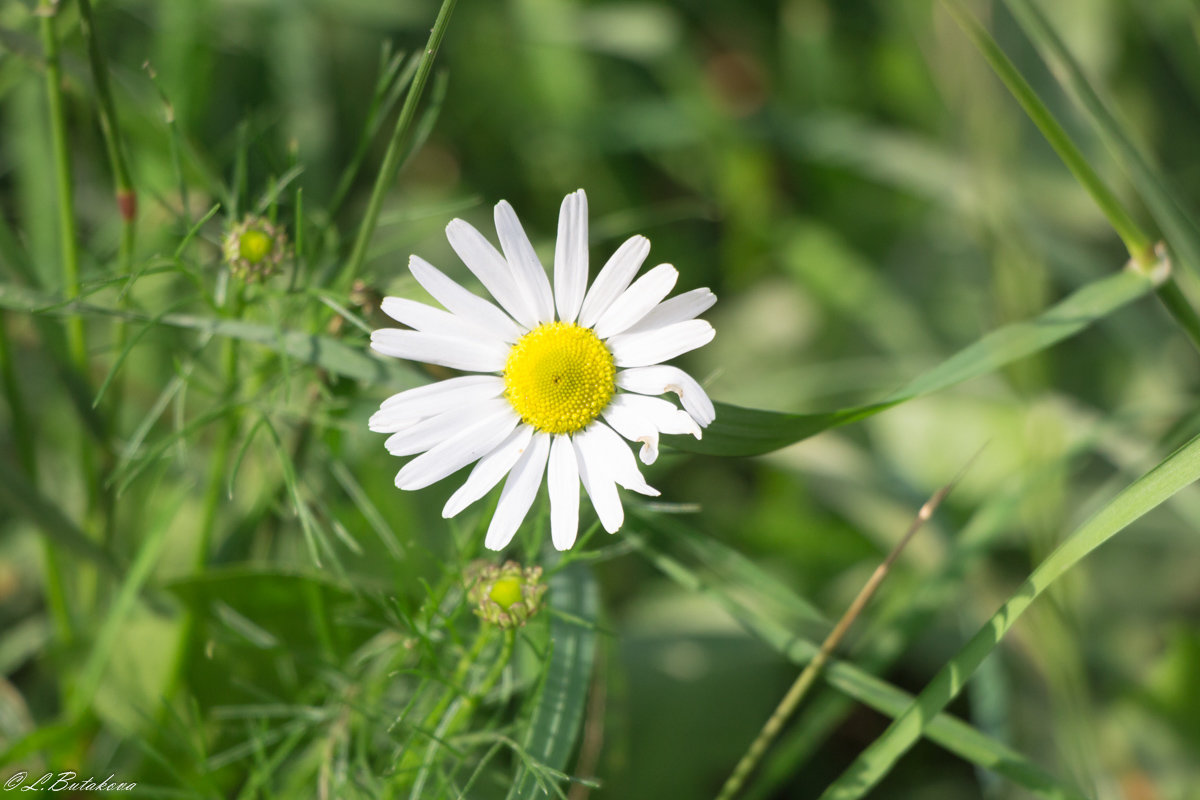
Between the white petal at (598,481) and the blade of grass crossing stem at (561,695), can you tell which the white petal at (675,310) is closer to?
the white petal at (598,481)

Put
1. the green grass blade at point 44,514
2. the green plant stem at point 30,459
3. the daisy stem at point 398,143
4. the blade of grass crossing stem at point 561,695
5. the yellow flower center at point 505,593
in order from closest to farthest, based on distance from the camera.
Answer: the daisy stem at point 398,143 → the yellow flower center at point 505,593 → the blade of grass crossing stem at point 561,695 → the green grass blade at point 44,514 → the green plant stem at point 30,459

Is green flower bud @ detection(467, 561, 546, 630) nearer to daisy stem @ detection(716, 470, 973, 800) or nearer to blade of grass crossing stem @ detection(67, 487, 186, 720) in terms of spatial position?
daisy stem @ detection(716, 470, 973, 800)

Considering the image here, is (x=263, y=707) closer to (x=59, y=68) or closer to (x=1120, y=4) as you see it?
(x=59, y=68)

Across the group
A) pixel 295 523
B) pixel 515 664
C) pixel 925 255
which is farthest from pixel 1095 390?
pixel 295 523

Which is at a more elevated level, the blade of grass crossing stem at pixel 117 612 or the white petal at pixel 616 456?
the white petal at pixel 616 456

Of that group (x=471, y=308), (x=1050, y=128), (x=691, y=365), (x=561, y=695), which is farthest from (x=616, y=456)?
(x=691, y=365)

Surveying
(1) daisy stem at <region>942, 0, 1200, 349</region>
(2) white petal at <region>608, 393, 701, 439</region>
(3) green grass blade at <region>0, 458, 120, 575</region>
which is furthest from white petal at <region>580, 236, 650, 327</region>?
(3) green grass blade at <region>0, 458, 120, 575</region>

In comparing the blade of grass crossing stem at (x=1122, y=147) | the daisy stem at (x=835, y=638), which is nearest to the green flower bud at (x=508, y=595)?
the daisy stem at (x=835, y=638)
